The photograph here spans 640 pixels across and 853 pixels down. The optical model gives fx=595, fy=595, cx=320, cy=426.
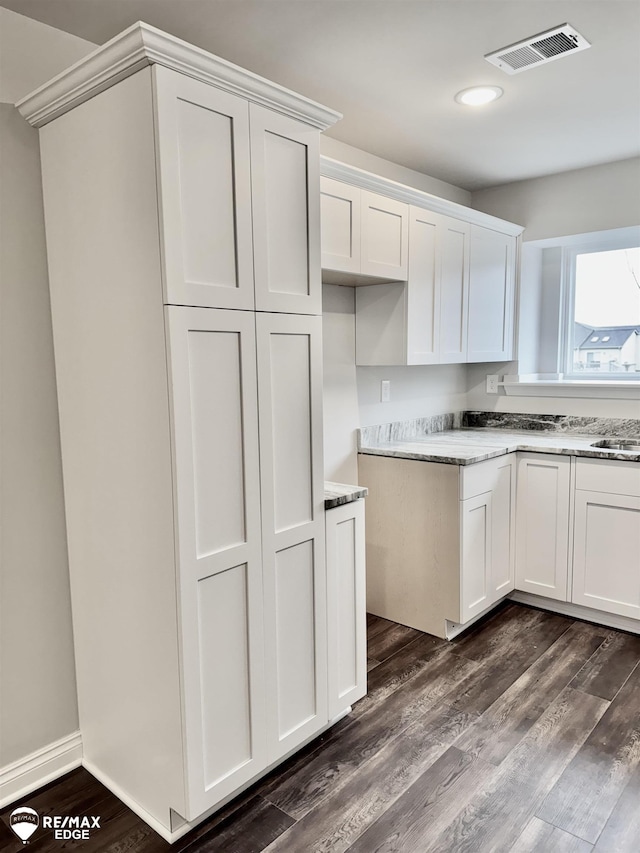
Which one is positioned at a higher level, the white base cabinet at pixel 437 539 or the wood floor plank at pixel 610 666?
the white base cabinet at pixel 437 539

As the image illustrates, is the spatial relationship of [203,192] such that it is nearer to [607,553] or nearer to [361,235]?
[361,235]

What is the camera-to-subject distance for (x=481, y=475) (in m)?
2.93

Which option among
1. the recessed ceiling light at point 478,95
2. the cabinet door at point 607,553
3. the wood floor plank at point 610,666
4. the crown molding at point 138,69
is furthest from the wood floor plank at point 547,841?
the recessed ceiling light at point 478,95

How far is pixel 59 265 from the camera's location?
1839 mm

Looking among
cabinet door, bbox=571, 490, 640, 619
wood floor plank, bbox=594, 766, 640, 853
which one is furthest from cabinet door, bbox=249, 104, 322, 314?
cabinet door, bbox=571, 490, 640, 619

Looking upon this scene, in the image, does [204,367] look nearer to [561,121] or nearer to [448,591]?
[448,591]

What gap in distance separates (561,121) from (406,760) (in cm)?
280

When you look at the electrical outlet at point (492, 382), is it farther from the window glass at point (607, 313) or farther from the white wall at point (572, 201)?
the white wall at point (572, 201)

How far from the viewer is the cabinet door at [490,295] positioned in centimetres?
340

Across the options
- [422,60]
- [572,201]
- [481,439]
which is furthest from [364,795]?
[572,201]

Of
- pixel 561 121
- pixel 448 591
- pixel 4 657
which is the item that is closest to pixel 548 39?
pixel 561 121

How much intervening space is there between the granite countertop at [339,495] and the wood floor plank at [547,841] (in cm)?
112

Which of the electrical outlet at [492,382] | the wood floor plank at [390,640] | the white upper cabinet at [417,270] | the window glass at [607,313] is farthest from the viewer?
the electrical outlet at [492,382]

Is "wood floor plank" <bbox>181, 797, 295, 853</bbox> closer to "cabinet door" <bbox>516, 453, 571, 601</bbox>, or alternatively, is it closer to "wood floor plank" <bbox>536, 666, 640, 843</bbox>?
"wood floor plank" <bbox>536, 666, 640, 843</bbox>
